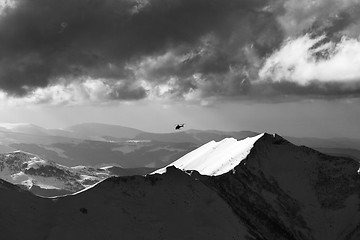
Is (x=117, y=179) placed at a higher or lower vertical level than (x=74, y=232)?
higher

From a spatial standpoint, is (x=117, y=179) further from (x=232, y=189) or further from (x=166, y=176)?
(x=232, y=189)

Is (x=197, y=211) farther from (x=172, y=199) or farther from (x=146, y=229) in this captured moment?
(x=146, y=229)

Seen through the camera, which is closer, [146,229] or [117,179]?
[146,229]

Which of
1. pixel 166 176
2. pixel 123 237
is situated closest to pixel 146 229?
pixel 123 237

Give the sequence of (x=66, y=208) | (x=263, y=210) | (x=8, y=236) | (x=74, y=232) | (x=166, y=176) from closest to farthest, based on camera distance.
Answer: (x=8, y=236) < (x=74, y=232) < (x=66, y=208) < (x=166, y=176) < (x=263, y=210)

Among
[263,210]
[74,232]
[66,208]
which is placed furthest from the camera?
[263,210]

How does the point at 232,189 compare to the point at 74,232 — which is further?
the point at 232,189

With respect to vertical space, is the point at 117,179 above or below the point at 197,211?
above

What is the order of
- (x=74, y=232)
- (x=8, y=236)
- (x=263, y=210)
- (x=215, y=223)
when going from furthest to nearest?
(x=263, y=210) → (x=215, y=223) → (x=74, y=232) → (x=8, y=236)

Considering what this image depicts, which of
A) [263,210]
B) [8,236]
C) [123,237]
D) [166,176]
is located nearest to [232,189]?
[263,210]
